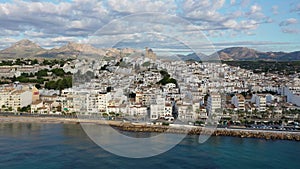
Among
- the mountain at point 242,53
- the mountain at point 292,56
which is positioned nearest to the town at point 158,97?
the mountain at point 242,53

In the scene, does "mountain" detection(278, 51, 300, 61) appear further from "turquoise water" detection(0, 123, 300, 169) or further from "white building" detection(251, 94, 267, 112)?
"turquoise water" detection(0, 123, 300, 169)

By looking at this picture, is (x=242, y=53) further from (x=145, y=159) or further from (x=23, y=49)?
(x=145, y=159)

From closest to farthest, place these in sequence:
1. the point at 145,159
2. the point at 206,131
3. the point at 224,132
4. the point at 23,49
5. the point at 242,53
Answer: the point at 145,159, the point at 224,132, the point at 206,131, the point at 242,53, the point at 23,49

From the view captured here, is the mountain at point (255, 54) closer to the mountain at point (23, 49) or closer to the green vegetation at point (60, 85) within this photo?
the green vegetation at point (60, 85)

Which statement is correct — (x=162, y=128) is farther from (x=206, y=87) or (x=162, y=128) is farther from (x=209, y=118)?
(x=206, y=87)

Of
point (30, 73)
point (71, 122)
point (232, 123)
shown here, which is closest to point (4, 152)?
point (71, 122)

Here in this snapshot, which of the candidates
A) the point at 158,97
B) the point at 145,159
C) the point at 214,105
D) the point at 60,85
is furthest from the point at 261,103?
the point at 60,85

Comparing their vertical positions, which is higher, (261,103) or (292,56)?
(292,56)
